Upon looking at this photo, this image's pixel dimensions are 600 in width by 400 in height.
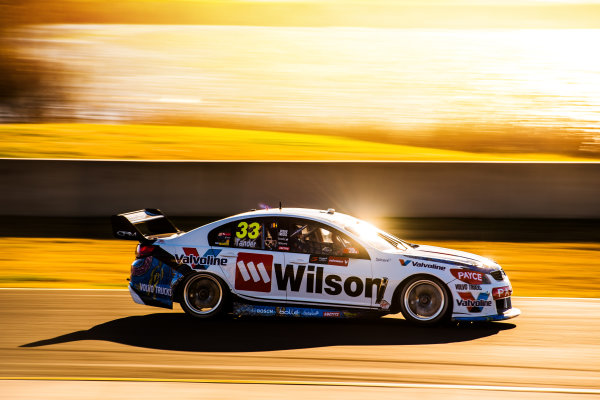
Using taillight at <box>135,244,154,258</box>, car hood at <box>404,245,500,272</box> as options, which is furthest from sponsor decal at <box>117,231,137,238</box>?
car hood at <box>404,245,500,272</box>

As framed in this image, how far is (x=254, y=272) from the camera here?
915 centimetres

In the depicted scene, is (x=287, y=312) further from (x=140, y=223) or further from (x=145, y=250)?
(x=140, y=223)

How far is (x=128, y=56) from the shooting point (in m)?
32.2

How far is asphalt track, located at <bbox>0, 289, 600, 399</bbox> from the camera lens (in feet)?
21.5

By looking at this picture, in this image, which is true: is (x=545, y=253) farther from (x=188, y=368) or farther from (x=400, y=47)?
(x=400, y=47)

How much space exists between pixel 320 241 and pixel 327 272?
0.39 metres

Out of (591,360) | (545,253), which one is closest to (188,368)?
(591,360)

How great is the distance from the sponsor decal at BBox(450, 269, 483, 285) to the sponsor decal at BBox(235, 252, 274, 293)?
1.99 metres

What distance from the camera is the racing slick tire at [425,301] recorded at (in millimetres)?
8820

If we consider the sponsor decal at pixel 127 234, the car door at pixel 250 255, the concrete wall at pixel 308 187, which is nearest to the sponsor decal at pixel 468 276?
the car door at pixel 250 255

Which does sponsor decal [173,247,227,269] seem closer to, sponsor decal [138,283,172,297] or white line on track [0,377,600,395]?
sponsor decal [138,283,172,297]

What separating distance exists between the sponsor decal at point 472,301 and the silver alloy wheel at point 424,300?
189 mm

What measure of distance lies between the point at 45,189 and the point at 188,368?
1145 cm

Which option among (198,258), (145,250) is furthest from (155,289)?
(198,258)
